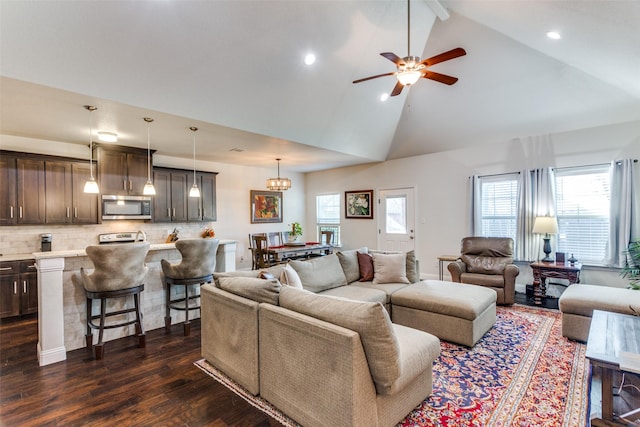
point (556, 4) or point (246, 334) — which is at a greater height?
point (556, 4)

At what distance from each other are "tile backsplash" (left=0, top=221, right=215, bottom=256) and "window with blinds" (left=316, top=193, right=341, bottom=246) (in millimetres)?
3843

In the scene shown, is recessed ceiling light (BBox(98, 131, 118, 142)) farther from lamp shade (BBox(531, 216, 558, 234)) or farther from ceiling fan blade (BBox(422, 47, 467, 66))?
lamp shade (BBox(531, 216, 558, 234))

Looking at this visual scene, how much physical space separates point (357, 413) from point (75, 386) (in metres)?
2.50

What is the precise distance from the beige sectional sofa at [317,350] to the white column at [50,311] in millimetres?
1525

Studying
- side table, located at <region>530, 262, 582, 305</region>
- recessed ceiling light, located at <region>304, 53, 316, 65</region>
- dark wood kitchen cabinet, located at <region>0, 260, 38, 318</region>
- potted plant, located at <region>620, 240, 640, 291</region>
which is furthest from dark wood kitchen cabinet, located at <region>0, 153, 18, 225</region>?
potted plant, located at <region>620, 240, 640, 291</region>

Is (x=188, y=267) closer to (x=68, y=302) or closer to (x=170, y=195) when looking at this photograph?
(x=68, y=302)

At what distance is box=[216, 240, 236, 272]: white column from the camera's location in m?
4.47

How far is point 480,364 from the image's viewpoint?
279 centimetres

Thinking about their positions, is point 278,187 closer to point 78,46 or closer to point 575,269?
point 78,46

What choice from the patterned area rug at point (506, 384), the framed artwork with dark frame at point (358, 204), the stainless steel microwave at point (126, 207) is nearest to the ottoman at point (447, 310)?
the patterned area rug at point (506, 384)

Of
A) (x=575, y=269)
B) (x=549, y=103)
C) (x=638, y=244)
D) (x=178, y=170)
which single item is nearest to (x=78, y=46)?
(x=178, y=170)

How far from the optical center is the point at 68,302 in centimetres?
324

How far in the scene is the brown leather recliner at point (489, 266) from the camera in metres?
4.39

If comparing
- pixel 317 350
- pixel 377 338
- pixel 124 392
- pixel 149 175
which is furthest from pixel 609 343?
pixel 149 175
